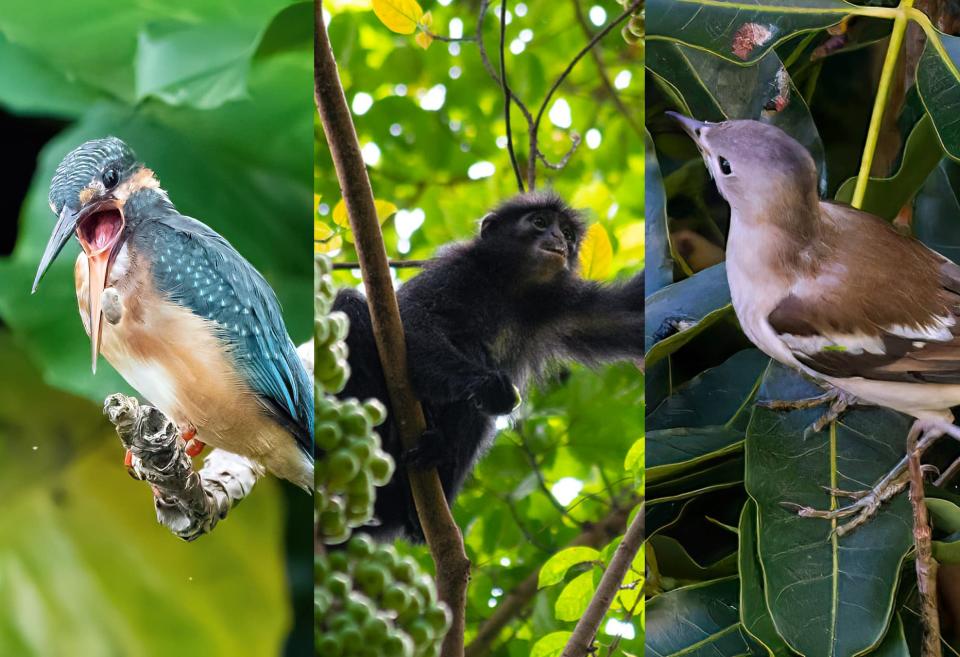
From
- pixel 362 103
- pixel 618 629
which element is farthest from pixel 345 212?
pixel 618 629

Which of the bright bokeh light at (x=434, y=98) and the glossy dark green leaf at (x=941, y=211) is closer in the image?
the glossy dark green leaf at (x=941, y=211)

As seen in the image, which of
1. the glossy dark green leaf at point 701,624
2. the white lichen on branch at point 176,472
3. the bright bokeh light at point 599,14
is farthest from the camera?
the bright bokeh light at point 599,14

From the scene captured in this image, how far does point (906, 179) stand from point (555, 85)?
19.0 inches

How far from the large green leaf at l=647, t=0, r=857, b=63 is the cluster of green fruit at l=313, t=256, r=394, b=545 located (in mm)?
611

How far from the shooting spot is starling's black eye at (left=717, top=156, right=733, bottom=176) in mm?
1274

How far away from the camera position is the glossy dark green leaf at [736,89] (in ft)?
4.25

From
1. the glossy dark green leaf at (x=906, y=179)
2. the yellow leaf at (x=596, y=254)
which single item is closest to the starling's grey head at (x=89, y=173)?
the yellow leaf at (x=596, y=254)

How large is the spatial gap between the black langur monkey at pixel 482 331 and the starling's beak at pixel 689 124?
0.19m

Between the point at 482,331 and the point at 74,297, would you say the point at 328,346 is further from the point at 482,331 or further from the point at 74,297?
the point at 74,297

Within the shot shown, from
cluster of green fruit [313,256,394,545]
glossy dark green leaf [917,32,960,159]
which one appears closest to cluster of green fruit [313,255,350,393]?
cluster of green fruit [313,256,394,545]

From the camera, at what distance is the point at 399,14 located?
56.1 inches

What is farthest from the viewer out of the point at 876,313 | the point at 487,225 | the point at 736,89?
the point at 487,225

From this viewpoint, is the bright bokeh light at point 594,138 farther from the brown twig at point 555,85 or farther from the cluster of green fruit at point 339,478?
the cluster of green fruit at point 339,478

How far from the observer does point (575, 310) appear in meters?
1.40
